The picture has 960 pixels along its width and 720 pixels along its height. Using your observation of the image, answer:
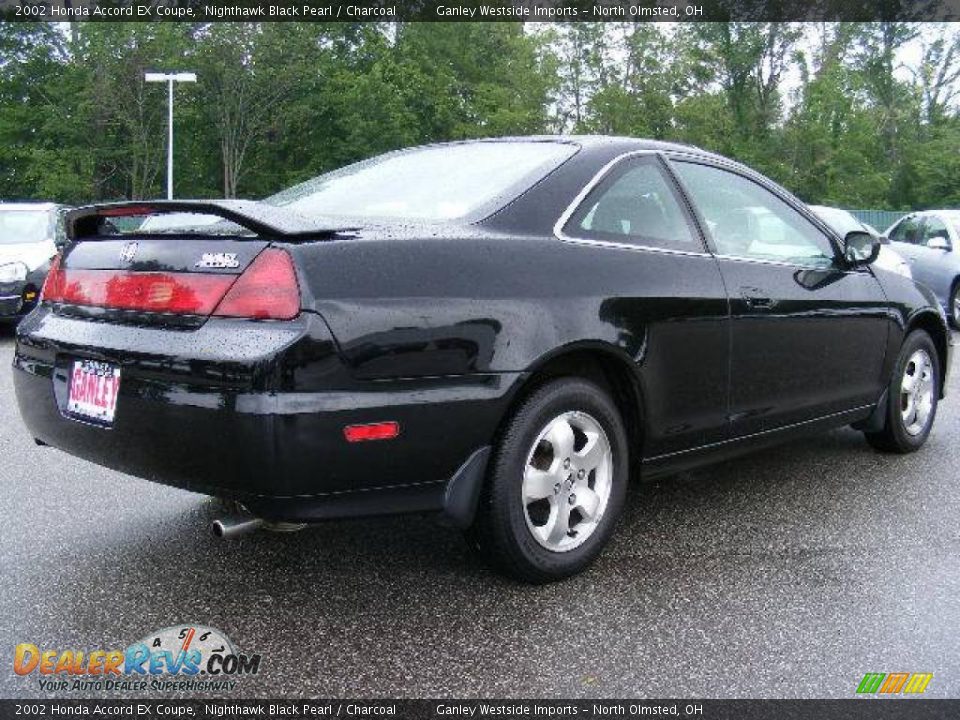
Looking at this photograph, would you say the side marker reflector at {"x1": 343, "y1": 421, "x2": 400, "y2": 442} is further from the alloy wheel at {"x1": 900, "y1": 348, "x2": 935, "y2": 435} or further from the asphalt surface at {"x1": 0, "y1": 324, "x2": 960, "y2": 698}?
the alloy wheel at {"x1": 900, "y1": 348, "x2": 935, "y2": 435}

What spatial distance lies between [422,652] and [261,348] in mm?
921

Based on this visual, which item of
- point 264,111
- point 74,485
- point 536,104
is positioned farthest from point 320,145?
point 74,485

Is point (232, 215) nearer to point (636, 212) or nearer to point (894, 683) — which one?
point (636, 212)

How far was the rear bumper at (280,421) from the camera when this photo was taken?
237 cm

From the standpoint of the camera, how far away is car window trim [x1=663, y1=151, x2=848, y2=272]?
3.52m

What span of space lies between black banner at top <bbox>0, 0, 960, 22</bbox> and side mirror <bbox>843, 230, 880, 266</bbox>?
91.1 ft

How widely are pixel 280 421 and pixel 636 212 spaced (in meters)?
1.58

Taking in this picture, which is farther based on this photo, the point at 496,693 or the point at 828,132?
the point at 828,132

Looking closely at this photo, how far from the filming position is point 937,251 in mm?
11656

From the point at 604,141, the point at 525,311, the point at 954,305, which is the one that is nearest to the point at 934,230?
the point at 954,305

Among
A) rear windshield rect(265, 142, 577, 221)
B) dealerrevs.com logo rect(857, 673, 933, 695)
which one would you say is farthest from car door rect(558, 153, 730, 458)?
dealerrevs.com logo rect(857, 673, 933, 695)

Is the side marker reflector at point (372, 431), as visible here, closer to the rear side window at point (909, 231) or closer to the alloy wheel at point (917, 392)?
the alloy wheel at point (917, 392)

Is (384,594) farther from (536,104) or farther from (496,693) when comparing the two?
(536,104)

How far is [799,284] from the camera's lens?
12.5 feet
